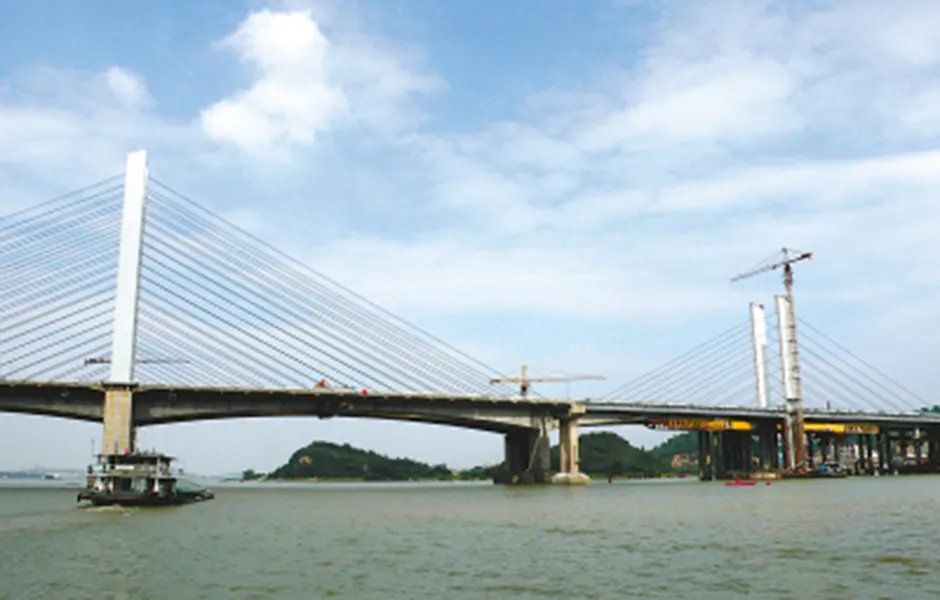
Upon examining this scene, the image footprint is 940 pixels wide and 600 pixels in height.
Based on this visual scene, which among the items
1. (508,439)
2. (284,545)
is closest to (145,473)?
(284,545)

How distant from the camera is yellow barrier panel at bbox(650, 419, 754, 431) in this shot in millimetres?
114812

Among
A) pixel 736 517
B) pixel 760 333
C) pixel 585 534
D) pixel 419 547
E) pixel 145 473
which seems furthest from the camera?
pixel 760 333

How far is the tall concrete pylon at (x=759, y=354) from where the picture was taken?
120500 millimetres

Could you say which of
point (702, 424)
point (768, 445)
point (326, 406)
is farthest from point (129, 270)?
point (768, 445)

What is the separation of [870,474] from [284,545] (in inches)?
5633

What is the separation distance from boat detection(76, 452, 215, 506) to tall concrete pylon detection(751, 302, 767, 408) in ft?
290

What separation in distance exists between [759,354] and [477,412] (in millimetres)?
48429

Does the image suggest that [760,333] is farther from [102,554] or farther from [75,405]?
[102,554]

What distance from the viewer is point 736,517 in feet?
134

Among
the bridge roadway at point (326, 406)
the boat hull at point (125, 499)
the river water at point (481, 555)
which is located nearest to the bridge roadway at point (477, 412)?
the bridge roadway at point (326, 406)

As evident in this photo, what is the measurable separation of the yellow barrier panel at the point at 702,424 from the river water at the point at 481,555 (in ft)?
229

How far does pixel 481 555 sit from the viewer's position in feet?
87.4

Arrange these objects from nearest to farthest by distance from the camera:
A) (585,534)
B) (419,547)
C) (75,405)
Answer: 1. (419,547)
2. (585,534)
3. (75,405)

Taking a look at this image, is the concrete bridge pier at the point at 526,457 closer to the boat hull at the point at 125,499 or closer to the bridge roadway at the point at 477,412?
the bridge roadway at the point at 477,412
